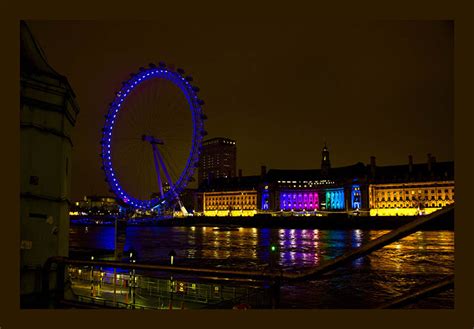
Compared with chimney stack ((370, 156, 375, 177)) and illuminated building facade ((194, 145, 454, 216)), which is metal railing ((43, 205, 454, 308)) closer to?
illuminated building facade ((194, 145, 454, 216))

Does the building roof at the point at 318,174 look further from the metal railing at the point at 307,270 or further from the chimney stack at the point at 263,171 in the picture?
the metal railing at the point at 307,270

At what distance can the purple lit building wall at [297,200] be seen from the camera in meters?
126

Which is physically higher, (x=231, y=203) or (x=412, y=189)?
(x=412, y=189)

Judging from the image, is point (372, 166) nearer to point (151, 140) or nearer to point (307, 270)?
point (151, 140)

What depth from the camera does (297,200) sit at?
420 feet

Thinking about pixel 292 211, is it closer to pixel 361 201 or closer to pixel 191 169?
pixel 361 201

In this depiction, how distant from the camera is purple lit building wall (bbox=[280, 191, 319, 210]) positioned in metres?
126

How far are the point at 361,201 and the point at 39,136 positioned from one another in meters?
114

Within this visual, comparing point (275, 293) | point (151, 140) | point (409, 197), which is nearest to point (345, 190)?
point (409, 197)

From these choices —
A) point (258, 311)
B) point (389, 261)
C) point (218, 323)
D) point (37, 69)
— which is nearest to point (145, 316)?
point (218, 323)

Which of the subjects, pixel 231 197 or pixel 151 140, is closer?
pixel 151 140

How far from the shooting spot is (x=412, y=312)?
3.45 meters

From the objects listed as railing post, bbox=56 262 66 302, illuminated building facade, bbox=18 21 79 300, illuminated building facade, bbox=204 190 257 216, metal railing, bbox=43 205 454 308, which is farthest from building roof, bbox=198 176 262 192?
metal railing, bbox=43 205 454 308

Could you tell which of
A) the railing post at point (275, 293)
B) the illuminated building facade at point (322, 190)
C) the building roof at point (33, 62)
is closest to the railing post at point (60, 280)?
the building roof at point (33, 62)
